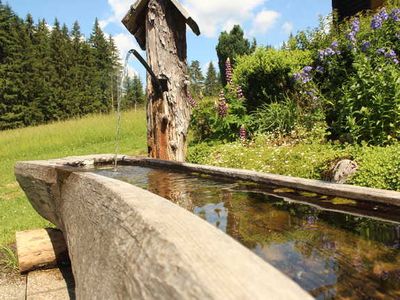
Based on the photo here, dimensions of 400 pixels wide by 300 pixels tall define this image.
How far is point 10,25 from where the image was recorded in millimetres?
40125

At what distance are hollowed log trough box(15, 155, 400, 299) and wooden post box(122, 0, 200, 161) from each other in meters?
2.53

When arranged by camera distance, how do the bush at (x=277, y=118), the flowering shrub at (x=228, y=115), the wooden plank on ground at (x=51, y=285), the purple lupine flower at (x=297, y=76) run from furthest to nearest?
1. the flowering shrub at (x=228, y=115)
2. the bush at (x=277, y=118)
3. the purple lupine flower at (x=297, y=76)
4. the wooden plank on ground at (x=51, y=285)

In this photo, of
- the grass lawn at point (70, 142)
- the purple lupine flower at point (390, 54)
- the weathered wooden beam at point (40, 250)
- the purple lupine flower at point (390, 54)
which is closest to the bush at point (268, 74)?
the purple lupine flower at point (390, 54)

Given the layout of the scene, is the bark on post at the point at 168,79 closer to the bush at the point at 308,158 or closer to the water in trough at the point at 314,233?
the bush at the point at 308,158

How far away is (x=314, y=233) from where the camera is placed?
6.78 feet

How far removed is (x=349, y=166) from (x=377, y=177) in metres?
0.38

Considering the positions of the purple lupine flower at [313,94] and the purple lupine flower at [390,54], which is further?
the purple lupine flower at [313,94]

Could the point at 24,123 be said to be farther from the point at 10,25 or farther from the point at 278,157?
the point at 278,157

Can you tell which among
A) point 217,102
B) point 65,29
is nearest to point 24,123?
point 65,29

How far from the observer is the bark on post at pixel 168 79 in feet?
16.6

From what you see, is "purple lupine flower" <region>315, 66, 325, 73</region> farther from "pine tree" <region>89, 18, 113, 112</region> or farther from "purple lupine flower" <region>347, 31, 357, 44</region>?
"pine tree" <region>89, 18, 113, 112</region>

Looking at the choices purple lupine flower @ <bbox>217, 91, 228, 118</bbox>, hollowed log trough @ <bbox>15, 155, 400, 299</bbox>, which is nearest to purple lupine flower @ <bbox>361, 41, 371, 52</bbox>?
purple lupine flower @ <bbox>217, 91, 228, 118</bbox>

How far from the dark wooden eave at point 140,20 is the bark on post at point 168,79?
11 cm

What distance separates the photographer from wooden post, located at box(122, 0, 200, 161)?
16.6 ft
